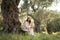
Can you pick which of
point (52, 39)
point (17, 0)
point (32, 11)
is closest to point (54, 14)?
point (32, 11)

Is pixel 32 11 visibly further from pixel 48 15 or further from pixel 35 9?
pixel 48 15

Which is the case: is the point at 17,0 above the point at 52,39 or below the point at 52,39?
above

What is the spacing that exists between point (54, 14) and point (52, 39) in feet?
64.6

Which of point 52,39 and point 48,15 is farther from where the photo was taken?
point 48,15

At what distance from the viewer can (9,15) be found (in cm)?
1148

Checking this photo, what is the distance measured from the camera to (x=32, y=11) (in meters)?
26.9

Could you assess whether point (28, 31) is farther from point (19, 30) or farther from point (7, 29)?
point (7, 29)

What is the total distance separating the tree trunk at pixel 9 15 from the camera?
1138 cm

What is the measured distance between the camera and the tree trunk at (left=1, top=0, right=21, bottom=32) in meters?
11.4

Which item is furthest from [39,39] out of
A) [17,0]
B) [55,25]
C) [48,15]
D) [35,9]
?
[48,15]

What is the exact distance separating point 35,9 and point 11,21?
14.9 m

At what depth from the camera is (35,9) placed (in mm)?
26219

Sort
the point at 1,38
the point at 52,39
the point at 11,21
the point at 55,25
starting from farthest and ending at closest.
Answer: the point at 55,25, the point at 11,21, the point at 52,39, the point at 1,38

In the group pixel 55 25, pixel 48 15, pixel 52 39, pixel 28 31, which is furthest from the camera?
pixel 48 15
